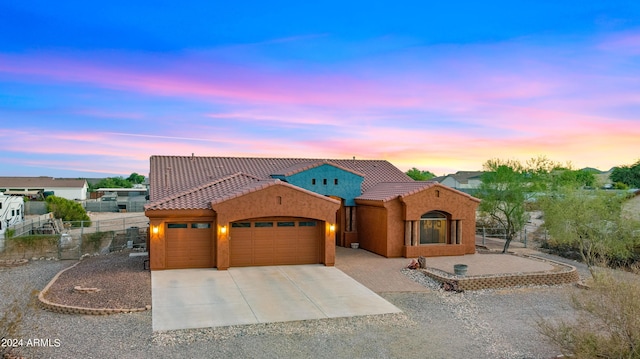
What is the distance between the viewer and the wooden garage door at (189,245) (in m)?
19.4

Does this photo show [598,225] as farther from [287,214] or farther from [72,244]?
[72,244]

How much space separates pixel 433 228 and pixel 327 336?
13.4 meters

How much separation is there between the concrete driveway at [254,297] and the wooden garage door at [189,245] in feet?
1.69

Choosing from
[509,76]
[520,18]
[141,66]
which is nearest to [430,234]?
[509,76]

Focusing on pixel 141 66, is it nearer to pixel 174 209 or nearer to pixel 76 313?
pixel 174 209

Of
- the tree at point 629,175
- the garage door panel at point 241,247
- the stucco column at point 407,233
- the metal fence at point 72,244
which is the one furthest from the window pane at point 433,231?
the tree at point 629,175

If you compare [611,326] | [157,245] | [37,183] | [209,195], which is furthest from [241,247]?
[37,183]

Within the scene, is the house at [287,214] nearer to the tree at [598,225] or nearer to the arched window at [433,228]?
the arched window at [433,228]

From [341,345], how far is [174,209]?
409 inches

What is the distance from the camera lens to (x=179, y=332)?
39.4ft

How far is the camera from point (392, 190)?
24766mm

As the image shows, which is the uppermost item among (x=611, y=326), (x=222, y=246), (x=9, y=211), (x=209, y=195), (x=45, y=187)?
(x=209, y=195)

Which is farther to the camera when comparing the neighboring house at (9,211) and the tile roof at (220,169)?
the neighboring house at (9,211)

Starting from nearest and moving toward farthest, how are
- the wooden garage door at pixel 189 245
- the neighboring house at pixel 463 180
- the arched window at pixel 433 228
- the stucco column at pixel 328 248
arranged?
the wooden garage door at pixel 189 245 < the stucco column at pixel 328 248 < the arched window at pixel 433 228 < the neighboring house at pixel 463 180
